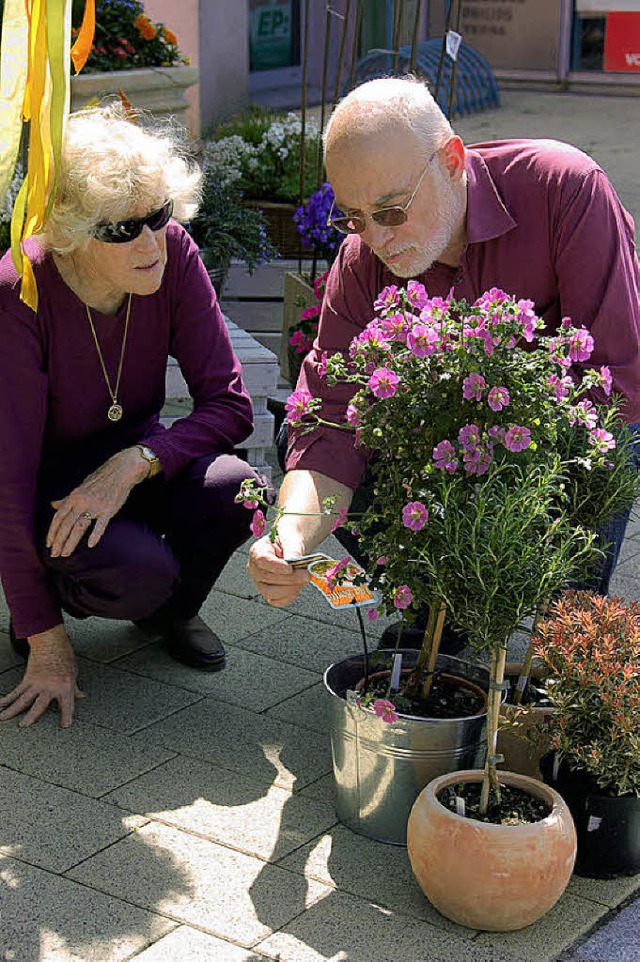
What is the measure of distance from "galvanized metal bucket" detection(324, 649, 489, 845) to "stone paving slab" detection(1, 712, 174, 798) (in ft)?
1.62

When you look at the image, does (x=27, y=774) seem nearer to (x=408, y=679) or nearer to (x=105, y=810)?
(x=105, y=810)

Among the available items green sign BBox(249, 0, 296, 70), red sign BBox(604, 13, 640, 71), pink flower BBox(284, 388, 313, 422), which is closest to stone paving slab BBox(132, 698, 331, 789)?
pink flower BBox(284, 388, 313, 422)

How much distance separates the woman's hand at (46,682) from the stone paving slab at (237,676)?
25 centimetres

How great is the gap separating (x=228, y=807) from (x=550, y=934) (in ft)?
2.39

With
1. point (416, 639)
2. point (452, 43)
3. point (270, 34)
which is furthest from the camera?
point (270, 34)

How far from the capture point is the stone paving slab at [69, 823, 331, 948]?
8.12 ft

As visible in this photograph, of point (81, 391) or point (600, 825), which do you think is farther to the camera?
point (81, 391)

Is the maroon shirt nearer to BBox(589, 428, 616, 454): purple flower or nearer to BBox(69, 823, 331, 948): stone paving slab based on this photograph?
BBox(589, 428, 616, 454): purple flower

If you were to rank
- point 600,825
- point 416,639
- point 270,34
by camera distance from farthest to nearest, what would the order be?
1. point 270,34
2. point 416,639
3. point 600,825

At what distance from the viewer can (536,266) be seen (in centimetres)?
296

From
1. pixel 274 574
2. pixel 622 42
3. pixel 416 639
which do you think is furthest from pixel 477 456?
pixel 622 42

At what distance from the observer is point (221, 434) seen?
3.34 metres

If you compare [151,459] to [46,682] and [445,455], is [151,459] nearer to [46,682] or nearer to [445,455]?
[46,682]

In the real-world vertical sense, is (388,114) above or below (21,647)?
above
